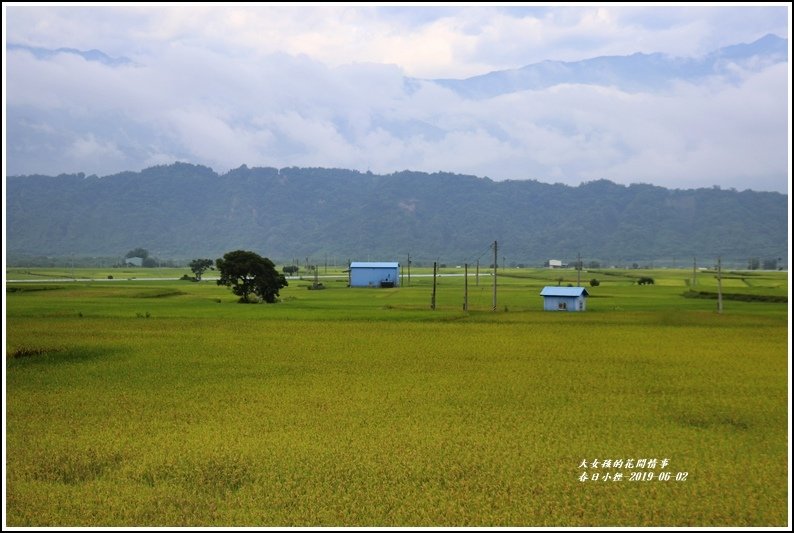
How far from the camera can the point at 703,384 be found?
72.1 ft

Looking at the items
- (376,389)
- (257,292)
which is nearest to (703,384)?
(376,389)

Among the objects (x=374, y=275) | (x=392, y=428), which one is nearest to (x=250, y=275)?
(x=374, y=275)

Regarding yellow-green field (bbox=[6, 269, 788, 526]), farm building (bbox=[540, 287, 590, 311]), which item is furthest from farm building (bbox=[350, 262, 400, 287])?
yellow-green field (bbox=[6, 269, 788, 526])

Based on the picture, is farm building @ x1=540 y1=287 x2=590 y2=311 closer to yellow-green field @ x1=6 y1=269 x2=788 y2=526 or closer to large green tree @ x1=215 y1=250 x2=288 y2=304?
yellow-green field @ x1=6 y1=269 x2=788 y2=526

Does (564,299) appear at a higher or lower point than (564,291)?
lower

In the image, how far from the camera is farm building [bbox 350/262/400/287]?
3337 inches

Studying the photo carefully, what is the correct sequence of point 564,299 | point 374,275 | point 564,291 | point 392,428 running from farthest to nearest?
point 374,275, point 564,299, point 564,291, point 392,428

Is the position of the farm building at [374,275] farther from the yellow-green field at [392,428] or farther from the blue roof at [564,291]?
the yellow-green field at [392,428]

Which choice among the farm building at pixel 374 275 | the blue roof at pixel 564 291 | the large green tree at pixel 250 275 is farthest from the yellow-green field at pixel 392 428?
the farm building at pixel 374 275

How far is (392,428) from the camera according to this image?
16.1m

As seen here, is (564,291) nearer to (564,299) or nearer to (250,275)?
(564,299)

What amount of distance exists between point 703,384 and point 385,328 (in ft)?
59.3

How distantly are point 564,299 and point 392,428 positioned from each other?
34.7 metres

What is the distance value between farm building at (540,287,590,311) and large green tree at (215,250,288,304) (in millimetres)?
22121
